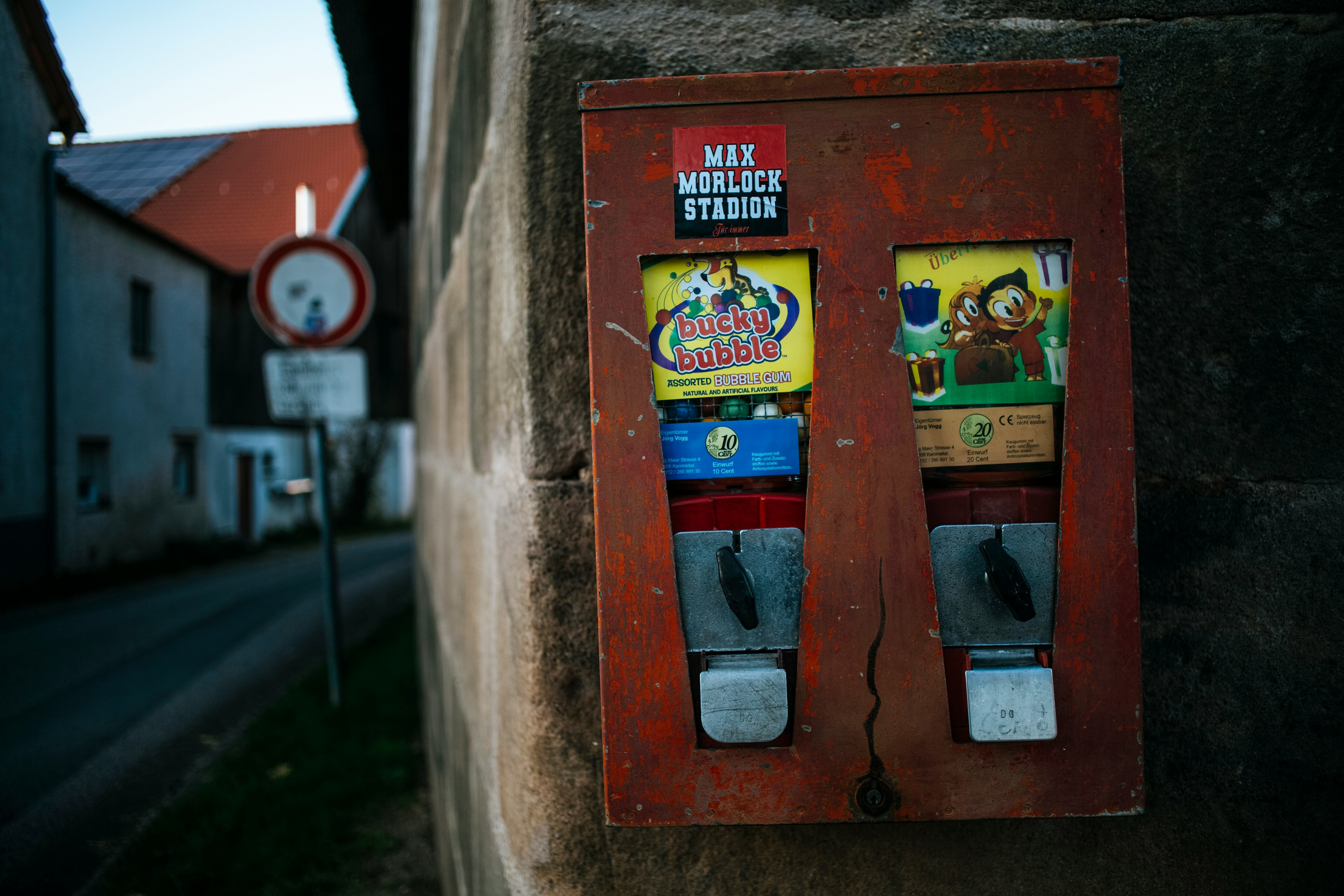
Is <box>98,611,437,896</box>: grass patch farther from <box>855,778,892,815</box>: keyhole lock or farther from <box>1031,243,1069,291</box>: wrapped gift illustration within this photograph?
<box>1031,243,1069,291</box>: wrapped gift illustration

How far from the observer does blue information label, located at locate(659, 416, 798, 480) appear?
1091 mm

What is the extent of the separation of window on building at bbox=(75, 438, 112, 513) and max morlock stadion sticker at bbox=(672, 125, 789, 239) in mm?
13473

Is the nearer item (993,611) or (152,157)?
(993,611)

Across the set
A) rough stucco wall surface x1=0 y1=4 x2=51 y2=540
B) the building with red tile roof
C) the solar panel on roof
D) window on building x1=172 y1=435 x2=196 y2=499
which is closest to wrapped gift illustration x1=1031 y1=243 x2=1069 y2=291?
rough stucco wall surface x1=0 y1=4 x2=51 y2=540

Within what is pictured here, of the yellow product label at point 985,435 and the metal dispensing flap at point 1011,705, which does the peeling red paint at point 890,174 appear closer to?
the yellow product label at point 985,435

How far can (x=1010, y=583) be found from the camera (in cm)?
103

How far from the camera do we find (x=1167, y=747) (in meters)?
1.29

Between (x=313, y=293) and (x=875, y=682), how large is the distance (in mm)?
4308

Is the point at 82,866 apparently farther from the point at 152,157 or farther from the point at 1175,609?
the point at 152,157

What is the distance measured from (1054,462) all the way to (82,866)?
382cm

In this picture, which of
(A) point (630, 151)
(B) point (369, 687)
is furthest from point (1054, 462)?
(B) point (369, 687)

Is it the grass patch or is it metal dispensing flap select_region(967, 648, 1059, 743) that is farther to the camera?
the grass patch

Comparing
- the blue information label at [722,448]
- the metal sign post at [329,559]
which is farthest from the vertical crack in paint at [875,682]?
the metal sign post at [329,559]

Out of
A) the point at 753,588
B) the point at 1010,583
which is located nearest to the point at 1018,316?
the point at 1010,583
